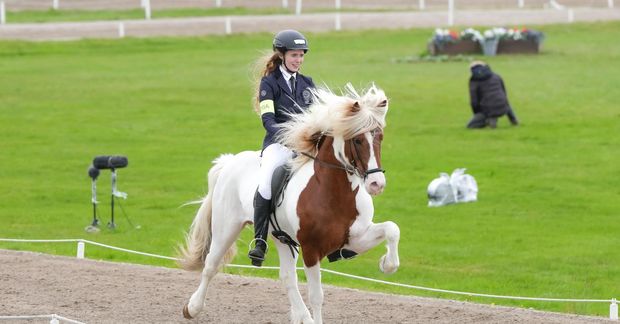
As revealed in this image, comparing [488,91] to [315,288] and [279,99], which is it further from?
[315,288]

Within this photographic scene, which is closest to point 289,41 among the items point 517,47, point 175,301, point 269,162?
point 269,162

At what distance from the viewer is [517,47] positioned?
3912cm

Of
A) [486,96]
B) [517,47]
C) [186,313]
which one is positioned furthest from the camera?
[517,47]

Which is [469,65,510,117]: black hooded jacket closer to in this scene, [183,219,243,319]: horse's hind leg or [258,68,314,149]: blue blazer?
[183,219,243,319]: horse's hind leg

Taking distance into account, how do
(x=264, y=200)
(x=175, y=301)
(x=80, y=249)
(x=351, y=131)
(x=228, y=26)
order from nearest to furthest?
(x=351, y=131), (x=264, y=200), (x=175, y=301), (x=80, y=249), (x=228, y=26)

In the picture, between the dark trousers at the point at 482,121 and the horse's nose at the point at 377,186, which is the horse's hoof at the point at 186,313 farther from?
the dark trousers at the point at 482,121

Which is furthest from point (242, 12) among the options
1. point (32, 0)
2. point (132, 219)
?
point (132, 219)

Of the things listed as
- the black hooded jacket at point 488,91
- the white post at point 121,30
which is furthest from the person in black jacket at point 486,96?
the white post at point 121,30

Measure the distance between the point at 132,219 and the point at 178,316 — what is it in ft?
24.9

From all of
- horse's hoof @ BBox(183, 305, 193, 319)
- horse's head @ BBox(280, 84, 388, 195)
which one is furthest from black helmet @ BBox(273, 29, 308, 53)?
horse's hoof @ BBox(183, 305, 193, 319)

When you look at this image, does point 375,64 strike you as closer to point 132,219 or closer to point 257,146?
point 257,146

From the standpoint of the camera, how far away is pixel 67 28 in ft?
149

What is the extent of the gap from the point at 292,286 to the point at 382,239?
4.21ft

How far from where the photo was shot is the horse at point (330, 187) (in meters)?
9.67
